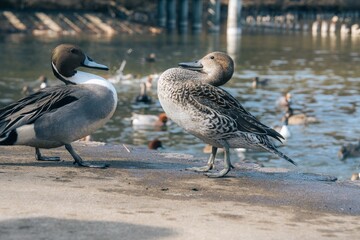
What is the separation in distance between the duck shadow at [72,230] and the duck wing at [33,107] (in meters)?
2.48

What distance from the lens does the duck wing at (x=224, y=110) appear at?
30.0 ft

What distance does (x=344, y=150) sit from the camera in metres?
21.8

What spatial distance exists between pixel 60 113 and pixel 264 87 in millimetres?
32607

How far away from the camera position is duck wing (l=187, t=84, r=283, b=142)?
360 inches

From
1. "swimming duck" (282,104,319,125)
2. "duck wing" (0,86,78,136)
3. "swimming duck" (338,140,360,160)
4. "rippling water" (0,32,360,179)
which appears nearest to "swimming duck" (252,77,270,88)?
"rippling water" (0,32,360,179)

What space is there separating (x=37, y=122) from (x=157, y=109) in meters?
23.6

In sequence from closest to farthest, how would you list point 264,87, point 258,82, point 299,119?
point 299,119 < point 264,87 < point 258,82

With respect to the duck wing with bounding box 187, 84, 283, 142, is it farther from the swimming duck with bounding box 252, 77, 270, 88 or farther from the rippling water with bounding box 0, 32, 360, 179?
the swimming duck with bounding box 252, 77, 270, 88

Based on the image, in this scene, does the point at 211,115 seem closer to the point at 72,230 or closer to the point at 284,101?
the point at 72,230

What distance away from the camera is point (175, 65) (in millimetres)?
54438

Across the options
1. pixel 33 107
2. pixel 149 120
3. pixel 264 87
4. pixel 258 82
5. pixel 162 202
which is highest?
pixel 33 107

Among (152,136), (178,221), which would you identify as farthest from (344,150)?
(178,221)

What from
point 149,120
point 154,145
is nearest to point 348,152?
point 154,145

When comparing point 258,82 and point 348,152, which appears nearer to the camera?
point 348,152
